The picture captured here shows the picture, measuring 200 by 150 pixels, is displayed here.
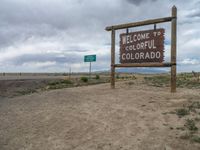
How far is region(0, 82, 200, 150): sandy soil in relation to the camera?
6746 mm

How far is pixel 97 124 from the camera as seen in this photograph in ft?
26.3

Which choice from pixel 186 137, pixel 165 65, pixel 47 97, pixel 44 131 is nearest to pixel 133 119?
pixel 186 137

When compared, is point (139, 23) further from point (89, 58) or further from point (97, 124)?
point (89, 58)

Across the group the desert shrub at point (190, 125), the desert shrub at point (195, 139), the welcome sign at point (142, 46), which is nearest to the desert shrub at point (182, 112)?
the desert shrub at point (190, 125)

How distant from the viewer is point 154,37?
42.1ft

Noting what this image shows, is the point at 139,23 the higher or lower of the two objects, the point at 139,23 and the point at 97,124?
the higher

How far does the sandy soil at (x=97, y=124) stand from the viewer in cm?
675

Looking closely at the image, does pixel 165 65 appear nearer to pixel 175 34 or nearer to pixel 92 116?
pixel 175 34

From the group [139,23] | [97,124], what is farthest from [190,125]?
[139,23]

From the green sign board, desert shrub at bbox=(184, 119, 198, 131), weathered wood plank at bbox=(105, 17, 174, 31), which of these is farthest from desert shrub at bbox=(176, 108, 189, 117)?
the green sign board

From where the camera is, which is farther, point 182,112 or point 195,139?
point 182,112

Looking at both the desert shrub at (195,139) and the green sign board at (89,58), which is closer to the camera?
the desert shrub at (195,139)

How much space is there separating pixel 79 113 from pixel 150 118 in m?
2.37

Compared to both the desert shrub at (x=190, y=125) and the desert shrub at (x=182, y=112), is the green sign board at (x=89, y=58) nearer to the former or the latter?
the desert shrub at (x=182, y=112)
